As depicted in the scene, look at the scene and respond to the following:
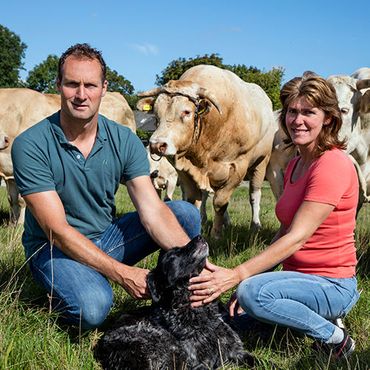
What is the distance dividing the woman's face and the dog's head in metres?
1.17

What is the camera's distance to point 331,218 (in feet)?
13.7

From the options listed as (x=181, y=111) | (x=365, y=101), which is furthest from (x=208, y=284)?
(x=365, y=101)

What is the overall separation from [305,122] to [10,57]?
7199 centimetres

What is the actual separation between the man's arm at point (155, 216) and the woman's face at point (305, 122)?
1105mm

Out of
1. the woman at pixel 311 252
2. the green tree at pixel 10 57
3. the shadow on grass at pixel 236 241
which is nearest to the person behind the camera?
the woman at pixel 311 252

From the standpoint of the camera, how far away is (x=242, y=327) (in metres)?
4.55

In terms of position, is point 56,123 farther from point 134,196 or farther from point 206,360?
point 206,360

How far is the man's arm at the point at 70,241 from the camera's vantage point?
12.9 feet

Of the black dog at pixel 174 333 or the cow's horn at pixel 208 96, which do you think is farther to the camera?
the cow's horn at pixel 208 96

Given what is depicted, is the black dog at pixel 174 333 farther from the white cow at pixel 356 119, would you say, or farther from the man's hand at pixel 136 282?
the white cow at pixel 356 119

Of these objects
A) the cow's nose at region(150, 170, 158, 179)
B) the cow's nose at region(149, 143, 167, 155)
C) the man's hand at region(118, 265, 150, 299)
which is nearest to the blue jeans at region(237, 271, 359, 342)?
the man's hand at region(118, 265, 150, 299)

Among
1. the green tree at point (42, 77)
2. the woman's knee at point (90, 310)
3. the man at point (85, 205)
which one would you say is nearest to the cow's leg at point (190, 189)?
the man at point (85, 205)

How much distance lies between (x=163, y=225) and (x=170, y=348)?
101 cm

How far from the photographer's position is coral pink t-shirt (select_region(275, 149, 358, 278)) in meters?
4.05
